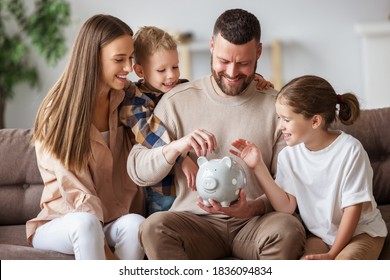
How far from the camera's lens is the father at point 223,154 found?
2.02 metres

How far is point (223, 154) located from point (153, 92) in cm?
36

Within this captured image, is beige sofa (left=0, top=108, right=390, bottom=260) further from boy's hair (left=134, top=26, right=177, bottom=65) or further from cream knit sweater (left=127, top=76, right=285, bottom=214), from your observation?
boy's hair (left=134, top=26, right=177, bottom=65)

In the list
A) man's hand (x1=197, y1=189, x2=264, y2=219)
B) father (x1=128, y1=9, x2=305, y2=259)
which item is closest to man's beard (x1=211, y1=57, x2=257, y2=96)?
father (x1=128, y1=9, x2=305, y2=259)

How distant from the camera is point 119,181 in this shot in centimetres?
233

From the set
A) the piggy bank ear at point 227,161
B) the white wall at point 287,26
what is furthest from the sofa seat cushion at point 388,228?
the white wall at point 287,26

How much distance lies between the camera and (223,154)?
2.21m

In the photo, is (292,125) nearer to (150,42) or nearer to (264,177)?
(264,177)

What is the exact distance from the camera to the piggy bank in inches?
77.5

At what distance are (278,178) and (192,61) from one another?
156 inches

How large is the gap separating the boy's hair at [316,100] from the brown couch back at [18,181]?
978mm

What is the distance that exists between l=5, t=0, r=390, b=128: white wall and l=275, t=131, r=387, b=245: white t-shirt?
392 cm

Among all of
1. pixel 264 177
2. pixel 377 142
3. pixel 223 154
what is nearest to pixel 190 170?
pixel 223 154

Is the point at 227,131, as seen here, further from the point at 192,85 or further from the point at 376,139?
the point at 376,139

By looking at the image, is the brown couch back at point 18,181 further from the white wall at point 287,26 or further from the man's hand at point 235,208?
the white wall at point 287,26
